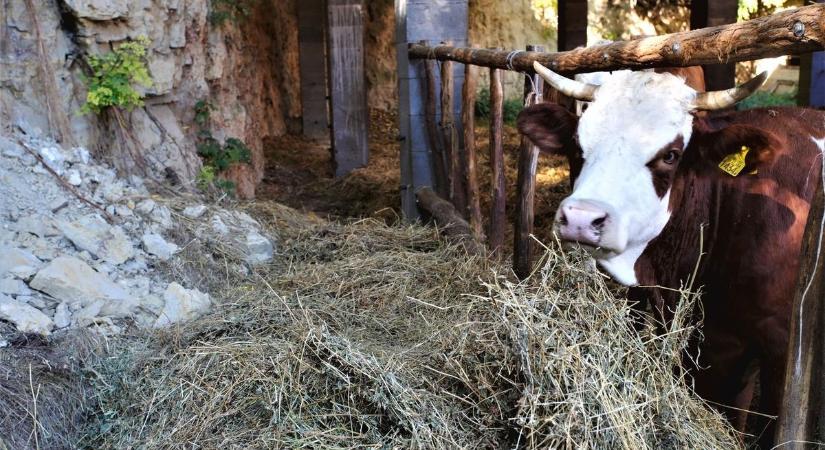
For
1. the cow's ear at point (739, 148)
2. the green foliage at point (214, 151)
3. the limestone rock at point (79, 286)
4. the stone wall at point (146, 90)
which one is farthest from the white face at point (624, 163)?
the green foliage at point (214, 151)

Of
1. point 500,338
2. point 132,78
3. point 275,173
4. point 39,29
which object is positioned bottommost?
point 275,173

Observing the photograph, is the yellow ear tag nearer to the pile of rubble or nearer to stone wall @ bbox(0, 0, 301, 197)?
the pile of rubble

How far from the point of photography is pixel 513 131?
42.1ft

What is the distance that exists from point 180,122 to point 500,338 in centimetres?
548

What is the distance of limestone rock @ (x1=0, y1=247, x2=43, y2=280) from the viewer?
4.65m

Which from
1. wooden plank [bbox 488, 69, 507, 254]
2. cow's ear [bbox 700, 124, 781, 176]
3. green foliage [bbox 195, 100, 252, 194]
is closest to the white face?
cow's ear [bbox 700, 124, 781, 176]

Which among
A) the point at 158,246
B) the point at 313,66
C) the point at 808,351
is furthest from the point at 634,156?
the point at 313,66

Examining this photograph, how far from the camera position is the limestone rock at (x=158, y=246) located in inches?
221

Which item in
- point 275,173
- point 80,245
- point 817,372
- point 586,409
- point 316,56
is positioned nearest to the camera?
point 817,372

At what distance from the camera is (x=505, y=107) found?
15359 mm

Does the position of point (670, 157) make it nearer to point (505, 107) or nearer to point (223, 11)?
point (223, 11)

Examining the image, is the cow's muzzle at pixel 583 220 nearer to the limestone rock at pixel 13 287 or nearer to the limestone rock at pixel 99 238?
the limestone rock at pixel 13 287

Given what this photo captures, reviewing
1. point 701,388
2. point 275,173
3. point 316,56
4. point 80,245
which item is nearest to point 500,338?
point 701,388

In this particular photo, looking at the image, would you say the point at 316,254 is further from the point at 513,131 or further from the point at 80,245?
the point at 513,131
